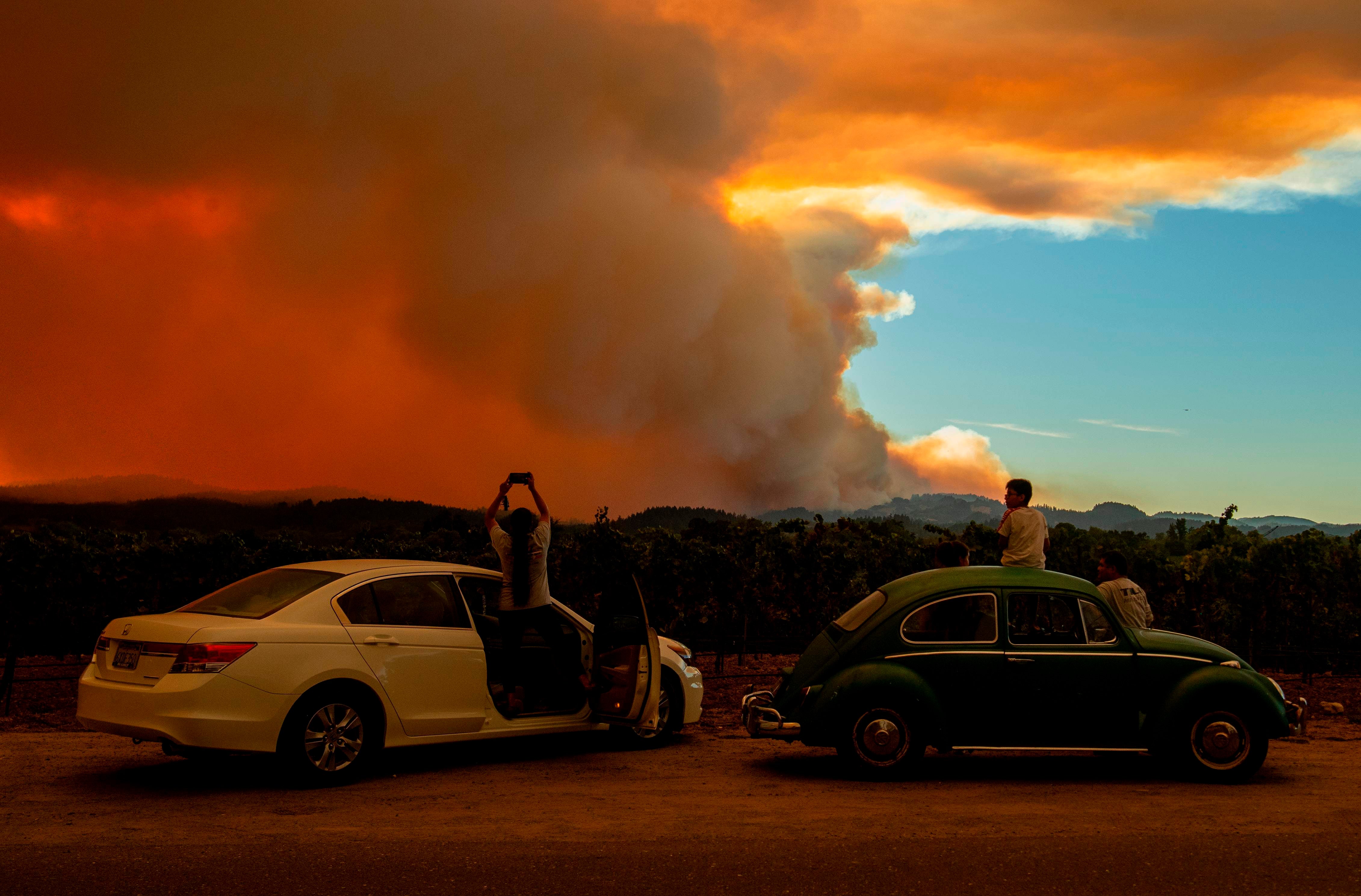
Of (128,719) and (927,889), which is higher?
(128,719)

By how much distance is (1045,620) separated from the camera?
348 inches

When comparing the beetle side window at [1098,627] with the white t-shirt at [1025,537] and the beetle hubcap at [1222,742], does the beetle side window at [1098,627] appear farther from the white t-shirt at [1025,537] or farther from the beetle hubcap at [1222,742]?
the white t-shirt at [1025,537]

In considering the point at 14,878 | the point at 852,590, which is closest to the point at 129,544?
the point at 852,590

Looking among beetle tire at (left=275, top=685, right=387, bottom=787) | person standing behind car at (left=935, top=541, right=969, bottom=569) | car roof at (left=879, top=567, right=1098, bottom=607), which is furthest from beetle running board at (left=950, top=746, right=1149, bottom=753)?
beetle tire at (left=275, top=685, right=387, bottom=787)

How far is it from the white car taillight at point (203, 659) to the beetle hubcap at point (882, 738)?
4.38 meters

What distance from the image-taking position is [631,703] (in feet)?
30.9

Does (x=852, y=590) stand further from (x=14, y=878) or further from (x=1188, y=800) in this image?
(x=14, y=878)

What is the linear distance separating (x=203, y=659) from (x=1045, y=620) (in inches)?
235

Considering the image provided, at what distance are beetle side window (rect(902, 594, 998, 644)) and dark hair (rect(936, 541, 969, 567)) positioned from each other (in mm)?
1795

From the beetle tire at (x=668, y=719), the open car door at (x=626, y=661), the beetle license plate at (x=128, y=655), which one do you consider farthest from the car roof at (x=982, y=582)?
the beetle license plate at (x=128, y=655)

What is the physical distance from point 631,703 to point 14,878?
4.60m

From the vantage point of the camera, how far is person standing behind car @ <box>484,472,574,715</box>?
31.7ft

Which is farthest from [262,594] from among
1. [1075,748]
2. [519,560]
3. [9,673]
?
[9,673]

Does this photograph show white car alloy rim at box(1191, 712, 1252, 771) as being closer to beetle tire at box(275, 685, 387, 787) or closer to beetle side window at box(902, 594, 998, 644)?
beetle side window at box(902, 594, 998, 644)
